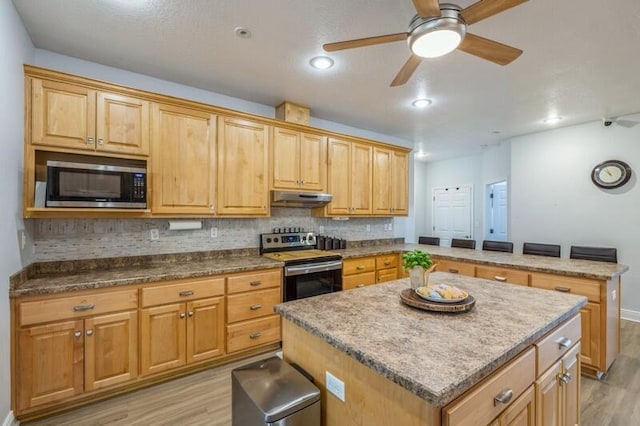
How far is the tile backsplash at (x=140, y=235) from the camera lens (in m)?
2.47

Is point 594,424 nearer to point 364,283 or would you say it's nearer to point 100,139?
point 364,283

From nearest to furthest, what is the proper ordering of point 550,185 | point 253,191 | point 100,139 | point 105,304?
1. point 105,304
2. point 100,139
3. point 253,191
4. point 550,185

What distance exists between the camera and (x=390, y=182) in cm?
456

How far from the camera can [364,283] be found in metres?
3.85

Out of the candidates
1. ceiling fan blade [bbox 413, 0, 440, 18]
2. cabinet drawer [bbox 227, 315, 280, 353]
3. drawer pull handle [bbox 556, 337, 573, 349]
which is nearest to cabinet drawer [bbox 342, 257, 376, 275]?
cabinet drawer [bbox 227, 315, 280, 353]

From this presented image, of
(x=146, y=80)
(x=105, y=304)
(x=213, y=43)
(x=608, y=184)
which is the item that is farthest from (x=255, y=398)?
(x=608, y=184)

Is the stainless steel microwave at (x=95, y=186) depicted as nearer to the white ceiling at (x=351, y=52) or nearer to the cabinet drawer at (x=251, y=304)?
the white ceiling at (x=351, y=52)

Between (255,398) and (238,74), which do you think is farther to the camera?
(238,74)

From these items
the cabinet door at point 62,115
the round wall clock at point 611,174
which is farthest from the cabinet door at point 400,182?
the cabinet door at point 62,115

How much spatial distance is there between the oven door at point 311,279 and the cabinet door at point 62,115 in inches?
81.2

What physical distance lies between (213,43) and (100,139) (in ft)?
3.90

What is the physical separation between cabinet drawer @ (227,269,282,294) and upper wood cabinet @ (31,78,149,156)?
1.39m

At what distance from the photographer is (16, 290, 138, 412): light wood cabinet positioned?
197 centimetres

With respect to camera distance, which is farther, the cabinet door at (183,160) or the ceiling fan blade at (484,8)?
the cabinet door at (183,160)
